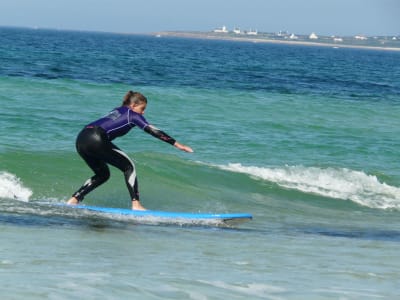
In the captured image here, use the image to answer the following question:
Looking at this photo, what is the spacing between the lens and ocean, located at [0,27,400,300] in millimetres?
6594

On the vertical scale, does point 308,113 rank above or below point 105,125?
below

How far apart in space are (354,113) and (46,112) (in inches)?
450

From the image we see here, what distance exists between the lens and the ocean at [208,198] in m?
6.59

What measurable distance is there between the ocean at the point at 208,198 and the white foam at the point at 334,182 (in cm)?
4

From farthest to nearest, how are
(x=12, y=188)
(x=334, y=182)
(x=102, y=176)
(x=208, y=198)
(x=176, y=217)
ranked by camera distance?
(x=334, y=182) → (x=208, y=198) → (x=12, y=188) → (x=102, y=176) → (x=176, y=217)

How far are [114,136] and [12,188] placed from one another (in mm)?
2765

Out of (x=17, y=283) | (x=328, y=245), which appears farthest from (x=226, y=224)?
(x=17, y=283)

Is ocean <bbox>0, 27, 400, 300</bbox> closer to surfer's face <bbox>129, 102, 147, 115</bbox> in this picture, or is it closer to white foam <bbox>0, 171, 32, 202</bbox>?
white foam <bbox>0, 171, 32, 202</bbox>

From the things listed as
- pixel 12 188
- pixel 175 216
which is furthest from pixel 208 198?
pixel 175 216

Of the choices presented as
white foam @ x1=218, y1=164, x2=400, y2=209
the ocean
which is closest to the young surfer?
the ocean

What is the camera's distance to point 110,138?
31.8ft

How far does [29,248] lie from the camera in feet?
24.6

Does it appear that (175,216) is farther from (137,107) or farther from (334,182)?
(334,182)

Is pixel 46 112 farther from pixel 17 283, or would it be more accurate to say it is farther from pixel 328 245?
pixel 17 283
